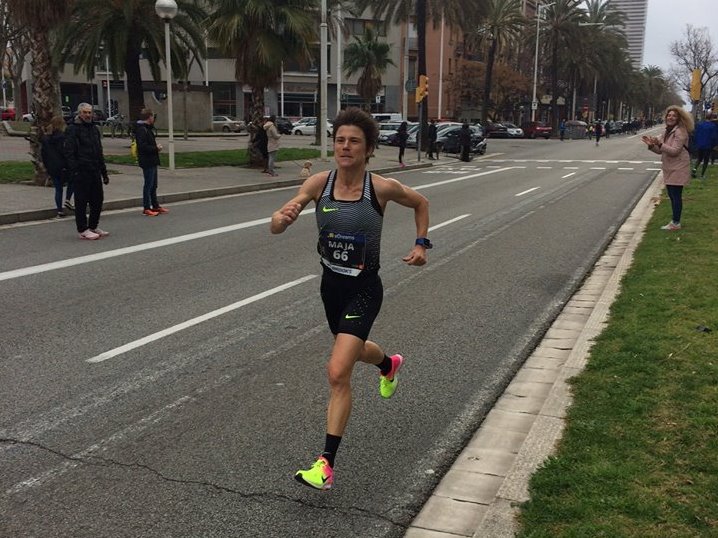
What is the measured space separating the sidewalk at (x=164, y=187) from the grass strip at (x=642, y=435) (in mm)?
10695

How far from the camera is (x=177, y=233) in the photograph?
1138 cm

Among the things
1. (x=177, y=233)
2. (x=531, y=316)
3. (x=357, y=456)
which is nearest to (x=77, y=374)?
(x=357, y=456)

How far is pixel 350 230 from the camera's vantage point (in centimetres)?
367

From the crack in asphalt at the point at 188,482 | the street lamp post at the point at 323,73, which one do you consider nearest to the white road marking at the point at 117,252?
the crack in asphalt at the point at 188,482

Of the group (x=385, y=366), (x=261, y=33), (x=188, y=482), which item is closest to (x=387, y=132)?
(x=261, y=33)

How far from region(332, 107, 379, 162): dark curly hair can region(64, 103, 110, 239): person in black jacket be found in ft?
25.4

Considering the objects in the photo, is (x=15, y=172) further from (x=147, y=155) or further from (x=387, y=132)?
(x=387, y=132)

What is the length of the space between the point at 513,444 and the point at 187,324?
3365mm

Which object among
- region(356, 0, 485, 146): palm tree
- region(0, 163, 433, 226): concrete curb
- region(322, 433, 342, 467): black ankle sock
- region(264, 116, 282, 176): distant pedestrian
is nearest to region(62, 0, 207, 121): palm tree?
region(264, 116, 282, 176): distant pedestrian

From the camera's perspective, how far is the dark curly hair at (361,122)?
3676mm

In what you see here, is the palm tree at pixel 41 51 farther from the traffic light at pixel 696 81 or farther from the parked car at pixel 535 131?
the parked car at pixel 535 131

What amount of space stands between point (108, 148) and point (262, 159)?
8.93 metres

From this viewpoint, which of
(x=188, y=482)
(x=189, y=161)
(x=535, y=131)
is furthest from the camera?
(x=535, y=131)

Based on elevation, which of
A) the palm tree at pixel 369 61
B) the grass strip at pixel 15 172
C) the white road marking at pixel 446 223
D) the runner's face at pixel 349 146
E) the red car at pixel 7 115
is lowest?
the white road marking at pixel 446 223
